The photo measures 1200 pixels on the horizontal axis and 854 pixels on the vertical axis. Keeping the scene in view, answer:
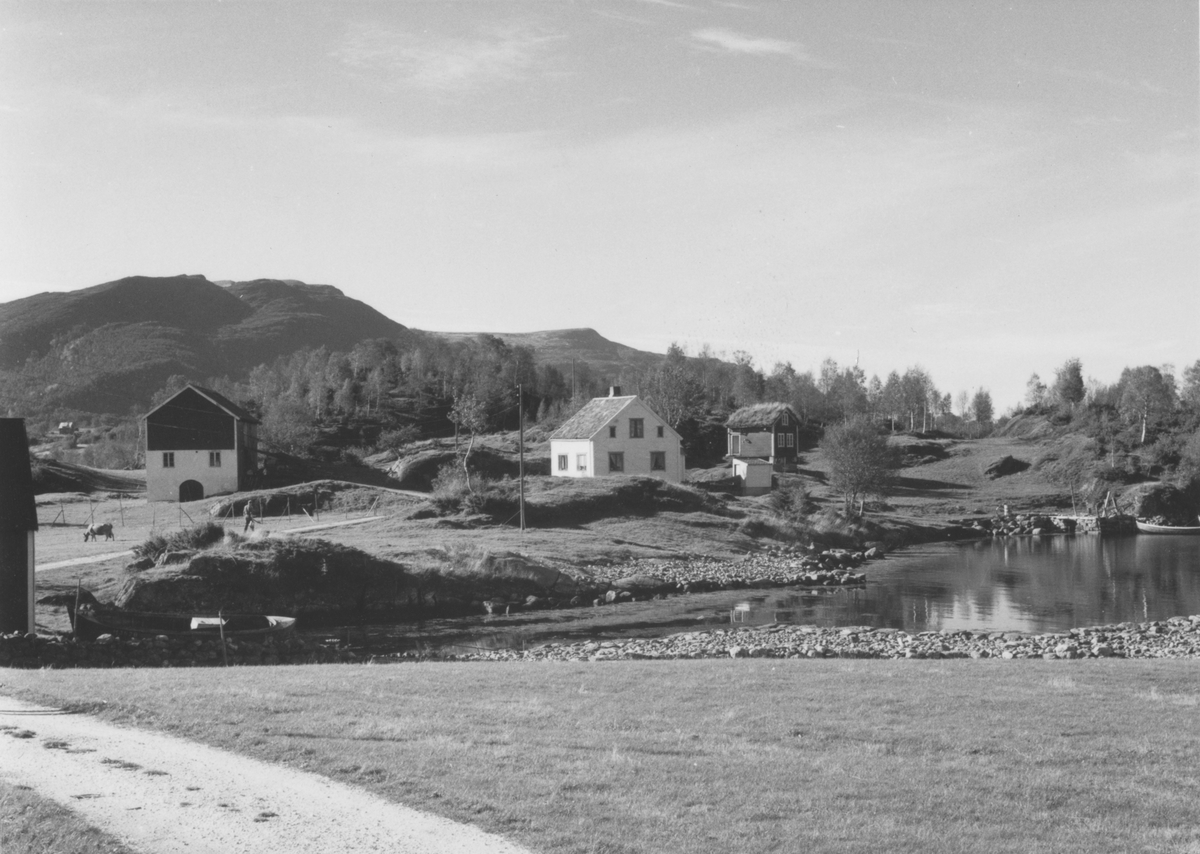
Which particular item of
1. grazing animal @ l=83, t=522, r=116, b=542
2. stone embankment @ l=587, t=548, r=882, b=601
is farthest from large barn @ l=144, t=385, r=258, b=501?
stone embankment @ l=587, t=548, r=882, b=601

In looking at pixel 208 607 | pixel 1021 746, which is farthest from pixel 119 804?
pixel 208 607

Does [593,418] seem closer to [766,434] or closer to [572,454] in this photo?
[572,454]

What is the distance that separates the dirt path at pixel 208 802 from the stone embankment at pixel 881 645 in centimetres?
1633

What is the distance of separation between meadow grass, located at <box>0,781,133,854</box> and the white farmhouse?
69.2m

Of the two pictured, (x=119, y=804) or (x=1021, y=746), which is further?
(x=1021, y=746)

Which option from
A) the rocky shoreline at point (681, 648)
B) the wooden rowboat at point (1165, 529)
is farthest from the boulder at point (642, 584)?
the wooden rowboat at point (1165, 529)

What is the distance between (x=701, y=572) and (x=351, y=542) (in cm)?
1702

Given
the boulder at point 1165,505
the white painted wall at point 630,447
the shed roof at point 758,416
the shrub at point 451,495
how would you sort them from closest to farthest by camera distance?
1. the shrub at point 451,495
2. the white painted wall at point 630,447
3. the boulder at point 1165,505
4. the shed roof at point 758,416

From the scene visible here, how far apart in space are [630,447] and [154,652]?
55.1 m

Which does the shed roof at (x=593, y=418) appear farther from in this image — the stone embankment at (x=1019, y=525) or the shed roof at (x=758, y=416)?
the stone embankment at (x=1019, y=525)

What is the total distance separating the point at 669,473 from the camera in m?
83.5

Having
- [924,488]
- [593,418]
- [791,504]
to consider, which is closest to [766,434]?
[924,488]

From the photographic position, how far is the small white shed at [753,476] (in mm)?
90188

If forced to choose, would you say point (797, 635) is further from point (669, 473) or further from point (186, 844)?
point (669, 473)
